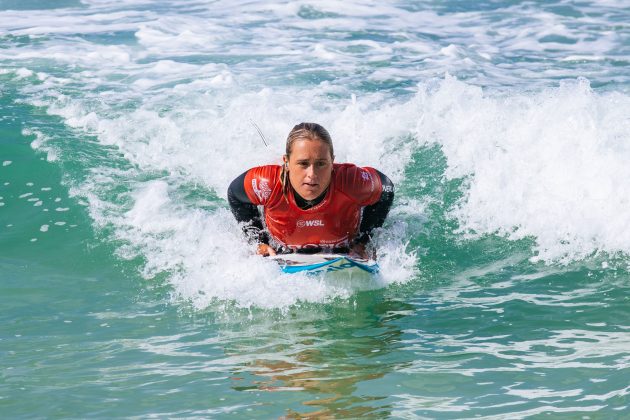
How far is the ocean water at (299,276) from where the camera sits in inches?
191

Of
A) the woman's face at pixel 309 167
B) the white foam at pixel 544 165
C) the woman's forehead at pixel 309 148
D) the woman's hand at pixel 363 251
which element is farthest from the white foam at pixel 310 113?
the woman's forehead at pixel 309 148

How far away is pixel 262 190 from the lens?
266 inches

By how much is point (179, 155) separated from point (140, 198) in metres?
1.36

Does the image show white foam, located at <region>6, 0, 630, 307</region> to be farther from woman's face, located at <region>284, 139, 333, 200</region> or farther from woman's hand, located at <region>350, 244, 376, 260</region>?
woman's face, located at <region>284, 139, 333, 200</region>

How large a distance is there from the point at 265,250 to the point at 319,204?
541 mm

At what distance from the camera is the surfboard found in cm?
634

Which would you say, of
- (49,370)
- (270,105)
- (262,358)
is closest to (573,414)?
(262,358)

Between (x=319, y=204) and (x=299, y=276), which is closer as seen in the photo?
(x=299, y=276)

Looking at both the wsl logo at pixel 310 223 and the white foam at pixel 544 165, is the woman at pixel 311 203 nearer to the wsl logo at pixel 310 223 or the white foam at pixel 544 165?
the wsl logo at pixel 310 223

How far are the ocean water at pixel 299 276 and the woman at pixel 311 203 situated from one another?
0.75ft

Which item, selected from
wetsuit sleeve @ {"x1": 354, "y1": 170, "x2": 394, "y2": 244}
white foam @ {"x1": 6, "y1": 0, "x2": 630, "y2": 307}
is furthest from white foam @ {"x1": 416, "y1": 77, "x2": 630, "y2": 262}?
wetsuit sleeve @ {"x1": 354, "y1": 170, "x2": 394, "y2": 244}

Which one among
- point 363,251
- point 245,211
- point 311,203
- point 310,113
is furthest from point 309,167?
point 310,113

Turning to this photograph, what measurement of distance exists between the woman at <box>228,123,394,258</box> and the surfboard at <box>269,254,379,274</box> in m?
0.38

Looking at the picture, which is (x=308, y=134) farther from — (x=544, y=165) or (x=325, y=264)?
(x=544, y=165)
